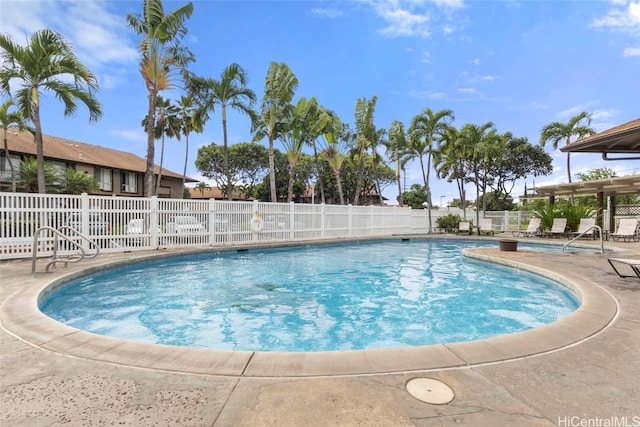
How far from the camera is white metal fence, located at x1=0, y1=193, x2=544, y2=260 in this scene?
26.7ft

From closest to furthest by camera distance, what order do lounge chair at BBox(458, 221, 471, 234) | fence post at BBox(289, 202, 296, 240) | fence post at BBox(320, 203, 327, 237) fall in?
fence post at BBox(289, 202, 296, 240), fence post at BBox(320, 203, 327, 237), lounge chair at BBox(458, 221, 471, 234)

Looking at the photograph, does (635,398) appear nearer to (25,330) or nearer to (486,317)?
(486,317)

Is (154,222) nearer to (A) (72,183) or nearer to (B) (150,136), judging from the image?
(B) (150,136)

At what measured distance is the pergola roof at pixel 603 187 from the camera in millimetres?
14776

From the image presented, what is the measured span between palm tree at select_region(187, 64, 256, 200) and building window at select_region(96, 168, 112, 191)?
14.5 m

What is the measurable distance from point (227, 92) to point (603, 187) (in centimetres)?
2004

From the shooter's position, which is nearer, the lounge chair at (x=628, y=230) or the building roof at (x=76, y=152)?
the lounge chair at (x=628, y=230)

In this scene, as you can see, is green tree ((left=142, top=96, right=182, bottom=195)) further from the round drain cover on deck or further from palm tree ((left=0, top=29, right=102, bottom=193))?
the round drain cover on deck

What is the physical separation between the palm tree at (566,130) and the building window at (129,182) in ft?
115

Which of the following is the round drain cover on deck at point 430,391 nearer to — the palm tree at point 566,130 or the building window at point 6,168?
the building window at point 6,168

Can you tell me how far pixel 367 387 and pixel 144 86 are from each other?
15.1 metres

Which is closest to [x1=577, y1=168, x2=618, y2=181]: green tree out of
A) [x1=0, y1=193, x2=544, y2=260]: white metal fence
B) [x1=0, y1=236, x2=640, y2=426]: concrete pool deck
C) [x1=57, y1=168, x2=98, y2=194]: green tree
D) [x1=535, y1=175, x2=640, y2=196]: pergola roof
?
[x1=535, y1=175, x2=640, y2=196]: pergola roof

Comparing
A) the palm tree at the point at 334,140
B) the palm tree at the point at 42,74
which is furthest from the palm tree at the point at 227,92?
the palm tree at the point at 42,74

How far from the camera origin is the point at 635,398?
2164 mm
